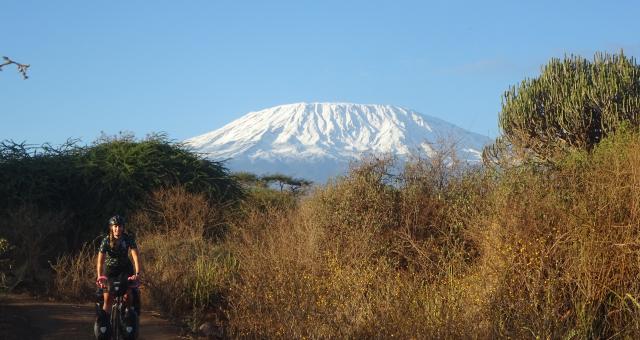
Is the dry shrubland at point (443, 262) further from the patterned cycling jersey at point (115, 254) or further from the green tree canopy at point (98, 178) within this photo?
the green tree canopy at point (98, 178)

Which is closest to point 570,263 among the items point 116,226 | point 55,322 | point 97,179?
point 116,226

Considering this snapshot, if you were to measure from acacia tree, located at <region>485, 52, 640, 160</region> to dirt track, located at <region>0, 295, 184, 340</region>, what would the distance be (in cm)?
941

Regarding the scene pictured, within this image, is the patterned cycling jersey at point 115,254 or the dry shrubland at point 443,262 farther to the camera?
the patterned cycling jersey at point 115,254

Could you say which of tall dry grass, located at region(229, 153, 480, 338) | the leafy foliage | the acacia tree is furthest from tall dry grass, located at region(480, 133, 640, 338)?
the leafy foliage

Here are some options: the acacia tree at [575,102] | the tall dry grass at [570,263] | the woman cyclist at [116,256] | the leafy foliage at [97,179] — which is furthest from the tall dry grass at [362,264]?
the leafy foliage at [97,179]

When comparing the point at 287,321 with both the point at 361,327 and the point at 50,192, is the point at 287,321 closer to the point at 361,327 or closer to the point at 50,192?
the point at 361,327

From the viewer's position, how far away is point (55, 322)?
12.3m

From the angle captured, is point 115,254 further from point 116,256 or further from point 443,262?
point 443,262

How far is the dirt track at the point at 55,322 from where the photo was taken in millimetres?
11484

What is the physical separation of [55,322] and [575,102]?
14041 millimetres

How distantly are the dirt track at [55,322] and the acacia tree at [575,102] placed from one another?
9407mm

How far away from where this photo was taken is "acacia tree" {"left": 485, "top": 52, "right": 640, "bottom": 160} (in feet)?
65.2

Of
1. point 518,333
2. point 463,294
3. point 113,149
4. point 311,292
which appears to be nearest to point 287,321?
point 311,292

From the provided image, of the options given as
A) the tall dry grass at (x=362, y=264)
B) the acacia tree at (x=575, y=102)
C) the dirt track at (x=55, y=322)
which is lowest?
the dirt track at (x=55, y=322)
